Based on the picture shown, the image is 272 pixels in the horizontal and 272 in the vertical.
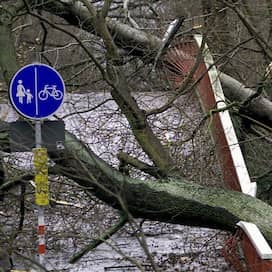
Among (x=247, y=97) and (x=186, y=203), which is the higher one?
(x=247, y=97)

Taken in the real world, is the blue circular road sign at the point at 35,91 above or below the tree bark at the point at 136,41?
below

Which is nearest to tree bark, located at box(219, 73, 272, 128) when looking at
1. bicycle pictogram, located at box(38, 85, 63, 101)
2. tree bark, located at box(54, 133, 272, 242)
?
tree bark, located at box(54, 133, 272, 242)

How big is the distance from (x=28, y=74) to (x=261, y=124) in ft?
12.3

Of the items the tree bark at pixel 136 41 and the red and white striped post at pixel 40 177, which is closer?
the red and white striped post at pixel 40 177

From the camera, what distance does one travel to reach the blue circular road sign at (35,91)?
7.04 metres

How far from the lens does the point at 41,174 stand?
6734 mm

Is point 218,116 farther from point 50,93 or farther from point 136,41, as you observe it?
point 50,93

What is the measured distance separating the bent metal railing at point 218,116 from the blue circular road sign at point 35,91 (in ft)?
6.56

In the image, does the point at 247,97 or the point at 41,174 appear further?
the point at 247,97

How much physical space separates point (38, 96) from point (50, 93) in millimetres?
144

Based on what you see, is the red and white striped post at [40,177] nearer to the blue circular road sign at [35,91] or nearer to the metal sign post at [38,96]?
the metal sign post at [38,96]

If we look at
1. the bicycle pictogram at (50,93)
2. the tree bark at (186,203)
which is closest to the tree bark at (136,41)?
the tree bark at (186,203)

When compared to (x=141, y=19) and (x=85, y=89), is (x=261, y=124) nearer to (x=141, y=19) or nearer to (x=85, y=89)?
(x=85, y=89)

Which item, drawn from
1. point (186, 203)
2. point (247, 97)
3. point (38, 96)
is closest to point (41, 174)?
point (38, 96)
